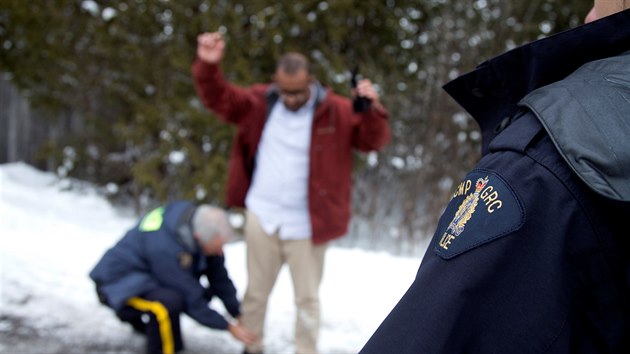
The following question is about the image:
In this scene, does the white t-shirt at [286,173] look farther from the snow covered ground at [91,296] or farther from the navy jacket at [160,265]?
the snow covered ground at [91,296]

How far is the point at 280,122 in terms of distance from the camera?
144 inches

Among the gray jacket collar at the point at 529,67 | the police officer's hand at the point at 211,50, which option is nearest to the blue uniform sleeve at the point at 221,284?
the police officer's hand at the point at 211,50

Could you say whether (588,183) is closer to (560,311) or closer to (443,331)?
(560,311)

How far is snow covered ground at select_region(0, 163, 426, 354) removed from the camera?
13.7 feet

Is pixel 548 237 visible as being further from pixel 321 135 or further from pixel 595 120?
pixel 321 135

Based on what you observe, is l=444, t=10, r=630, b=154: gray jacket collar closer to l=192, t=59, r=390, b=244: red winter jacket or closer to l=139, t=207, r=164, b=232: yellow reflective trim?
l=192, t=59, r=390, b=244: red winter jacket

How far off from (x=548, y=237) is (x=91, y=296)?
4555mm

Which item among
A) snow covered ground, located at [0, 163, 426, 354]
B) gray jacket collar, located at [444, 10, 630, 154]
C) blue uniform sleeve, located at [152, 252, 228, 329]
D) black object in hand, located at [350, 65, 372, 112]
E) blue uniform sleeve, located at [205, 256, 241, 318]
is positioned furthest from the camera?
snow covered ground, located at [0, 163, 426, 354]

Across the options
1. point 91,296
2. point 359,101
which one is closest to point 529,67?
point 359,101

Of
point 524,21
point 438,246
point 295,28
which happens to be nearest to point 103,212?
point 295,28

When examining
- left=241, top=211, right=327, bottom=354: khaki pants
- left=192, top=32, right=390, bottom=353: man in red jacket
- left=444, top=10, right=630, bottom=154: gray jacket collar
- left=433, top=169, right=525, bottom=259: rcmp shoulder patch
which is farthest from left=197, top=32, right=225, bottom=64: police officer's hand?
left=433, top=169, right=525, bottom=259: rcmp shoulder patch

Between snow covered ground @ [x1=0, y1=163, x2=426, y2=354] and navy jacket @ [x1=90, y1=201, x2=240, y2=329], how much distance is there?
606 mm

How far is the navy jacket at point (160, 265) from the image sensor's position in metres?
3.58

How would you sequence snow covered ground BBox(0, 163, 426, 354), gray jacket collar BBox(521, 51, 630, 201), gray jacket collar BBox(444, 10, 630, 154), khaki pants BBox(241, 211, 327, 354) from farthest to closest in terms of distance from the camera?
snow covered ground BBox(0, 163, 426, 354), khaki pants BBox(241, 211, 327, 354), gray jacket collar BBox(444, 10, 630, 154), gray jacket collar BBox(521, 51, 630, 201)
